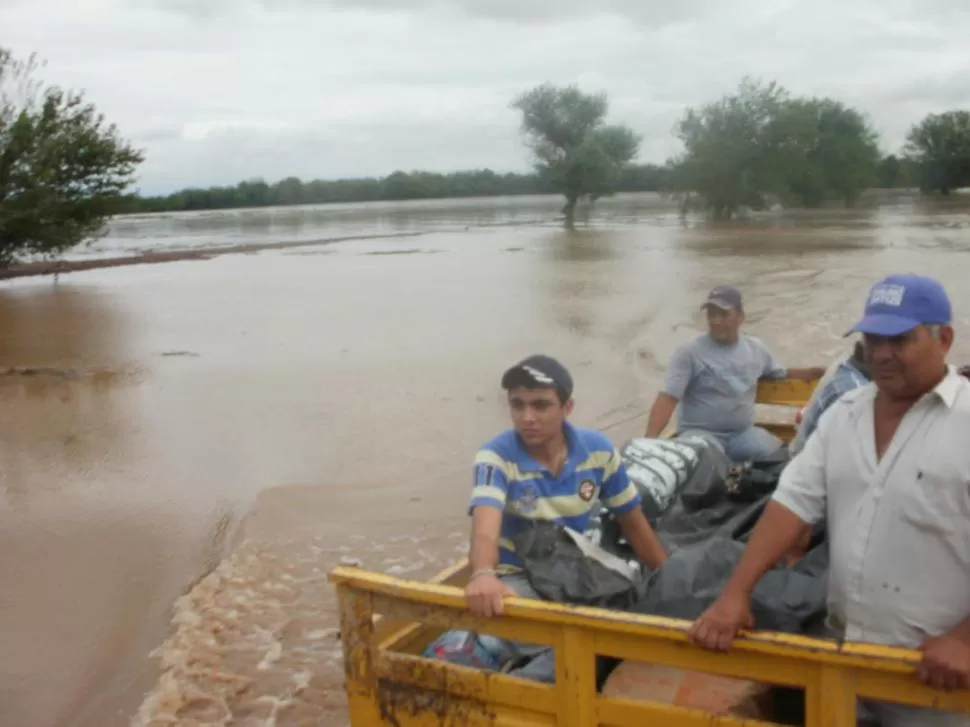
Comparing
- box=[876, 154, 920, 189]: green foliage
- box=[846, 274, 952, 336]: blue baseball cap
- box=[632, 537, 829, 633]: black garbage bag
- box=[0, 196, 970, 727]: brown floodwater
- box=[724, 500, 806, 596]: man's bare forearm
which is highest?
box=[876, 154, 920, 189]: green foliage

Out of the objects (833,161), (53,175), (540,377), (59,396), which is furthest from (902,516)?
(833,161)

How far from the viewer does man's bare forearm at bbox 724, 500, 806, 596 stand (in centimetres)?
291

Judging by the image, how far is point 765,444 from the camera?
6.11 metres

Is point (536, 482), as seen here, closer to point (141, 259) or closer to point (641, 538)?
point (641, 538)

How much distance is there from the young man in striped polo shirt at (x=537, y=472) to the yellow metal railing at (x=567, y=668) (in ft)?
1.32

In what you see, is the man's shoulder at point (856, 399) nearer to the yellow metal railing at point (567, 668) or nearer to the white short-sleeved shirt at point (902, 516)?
the white short-sleeved shirt at point (902, 516)

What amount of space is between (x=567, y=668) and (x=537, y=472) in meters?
0.87

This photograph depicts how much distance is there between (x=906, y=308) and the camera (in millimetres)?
2756

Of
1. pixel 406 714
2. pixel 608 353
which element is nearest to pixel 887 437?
pixel 406 714

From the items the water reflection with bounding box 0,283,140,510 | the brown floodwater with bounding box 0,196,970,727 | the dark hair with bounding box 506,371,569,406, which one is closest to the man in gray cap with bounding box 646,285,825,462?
the brown floodwater with bounding box 0,196,970,727

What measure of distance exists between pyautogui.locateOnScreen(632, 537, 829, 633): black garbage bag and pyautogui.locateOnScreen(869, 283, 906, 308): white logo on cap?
1028 millimetres

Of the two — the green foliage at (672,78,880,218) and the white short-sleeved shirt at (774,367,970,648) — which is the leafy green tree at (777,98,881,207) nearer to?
the green foliage at (672,78,880,218)

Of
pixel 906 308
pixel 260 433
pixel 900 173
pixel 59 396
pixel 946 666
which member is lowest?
pixel 260 433

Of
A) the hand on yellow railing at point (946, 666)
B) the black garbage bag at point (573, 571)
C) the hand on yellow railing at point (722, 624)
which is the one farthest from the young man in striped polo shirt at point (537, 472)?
the hand on yellow railing at point (946, 666)
